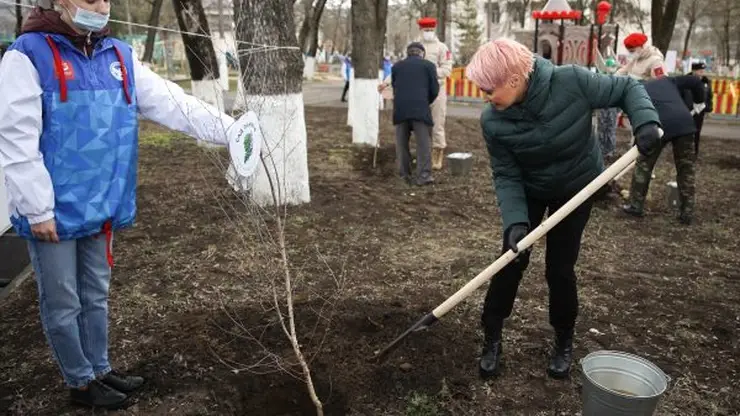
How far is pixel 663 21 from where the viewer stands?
34.3 feet

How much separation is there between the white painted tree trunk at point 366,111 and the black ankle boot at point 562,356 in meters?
6.37

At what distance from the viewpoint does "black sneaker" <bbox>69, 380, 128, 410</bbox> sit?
2609 millimetres

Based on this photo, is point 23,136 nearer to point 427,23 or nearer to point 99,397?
point 99,397

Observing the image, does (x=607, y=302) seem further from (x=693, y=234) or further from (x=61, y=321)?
(x=61, y=321)

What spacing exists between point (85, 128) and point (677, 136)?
5122 mm

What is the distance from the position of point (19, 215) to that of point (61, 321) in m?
0.46

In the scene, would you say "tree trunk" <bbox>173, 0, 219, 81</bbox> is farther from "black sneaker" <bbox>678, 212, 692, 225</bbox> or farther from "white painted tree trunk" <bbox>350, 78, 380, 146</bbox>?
"black sneaker" <bbox>678, 212, 692, 225</bbox>

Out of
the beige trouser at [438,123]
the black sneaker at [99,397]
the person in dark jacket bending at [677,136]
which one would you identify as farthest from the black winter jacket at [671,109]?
the black sneaker at [99,397]

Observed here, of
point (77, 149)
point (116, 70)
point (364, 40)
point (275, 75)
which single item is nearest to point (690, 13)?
point (364, 40)

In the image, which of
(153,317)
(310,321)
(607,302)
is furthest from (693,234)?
(153,317)

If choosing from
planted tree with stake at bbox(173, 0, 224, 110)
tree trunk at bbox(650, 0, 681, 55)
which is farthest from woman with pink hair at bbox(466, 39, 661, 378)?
tree trunk at bbox(650, 0, 681, 55)

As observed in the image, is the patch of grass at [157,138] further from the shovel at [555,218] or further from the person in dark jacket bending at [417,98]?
the shovel at [555,218]

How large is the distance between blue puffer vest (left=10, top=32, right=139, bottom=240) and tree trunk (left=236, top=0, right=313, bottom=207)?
104 inches

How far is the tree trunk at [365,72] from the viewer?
→ 9.08 meters
